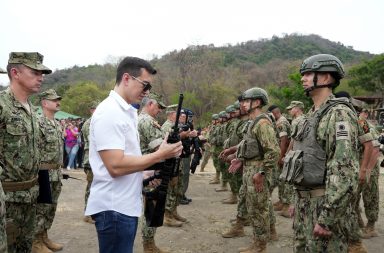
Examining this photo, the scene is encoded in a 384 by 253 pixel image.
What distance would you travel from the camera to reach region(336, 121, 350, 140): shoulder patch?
9.85 feet

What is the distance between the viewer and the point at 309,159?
323 cm

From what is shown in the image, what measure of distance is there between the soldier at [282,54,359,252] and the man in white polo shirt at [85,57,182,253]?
1261 mm

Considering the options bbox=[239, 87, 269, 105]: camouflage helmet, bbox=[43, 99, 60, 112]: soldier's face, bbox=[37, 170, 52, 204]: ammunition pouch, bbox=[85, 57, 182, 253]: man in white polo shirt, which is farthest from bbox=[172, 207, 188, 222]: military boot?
bbox=[85, 57, 182, 253]: man in white polo shirt

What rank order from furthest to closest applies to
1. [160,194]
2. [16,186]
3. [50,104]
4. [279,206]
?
[279,206] → [50,104] → [16,186] → [160,194]

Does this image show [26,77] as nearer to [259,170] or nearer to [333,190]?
[333,190]

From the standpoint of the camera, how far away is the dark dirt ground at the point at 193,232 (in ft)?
19.7

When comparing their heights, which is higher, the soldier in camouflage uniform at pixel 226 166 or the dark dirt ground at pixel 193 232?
the soldier in camouflage uniform at pixel 226 166

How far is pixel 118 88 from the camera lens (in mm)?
2949

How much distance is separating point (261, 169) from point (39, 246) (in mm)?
3559

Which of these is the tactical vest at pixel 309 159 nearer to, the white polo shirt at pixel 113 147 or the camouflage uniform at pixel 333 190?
the camouflage uniform at pixel 333 190

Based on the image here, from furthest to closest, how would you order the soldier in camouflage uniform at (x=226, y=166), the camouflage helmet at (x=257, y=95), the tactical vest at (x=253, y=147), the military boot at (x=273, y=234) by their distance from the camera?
the soldier in camouflage uniform at (x=226, y=166), the military boot at (x=273, y=234), the camouflage helmet at (x=257, y=95), the tactical vest at (x=253, y=147)

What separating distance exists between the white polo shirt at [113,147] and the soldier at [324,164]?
4.78 ft

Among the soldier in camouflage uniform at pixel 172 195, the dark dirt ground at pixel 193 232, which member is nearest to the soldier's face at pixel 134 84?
the dark dirt ground at pixel 193 232

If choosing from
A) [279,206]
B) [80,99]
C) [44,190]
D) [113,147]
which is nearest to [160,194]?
[113,147]
